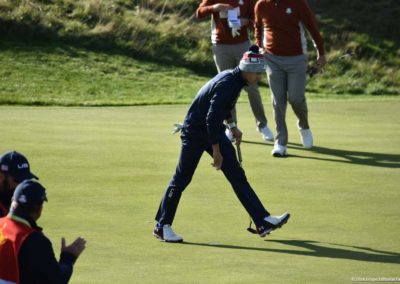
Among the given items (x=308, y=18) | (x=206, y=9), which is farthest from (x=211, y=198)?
(x=206, y=9)

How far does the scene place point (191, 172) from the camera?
36.0 ft

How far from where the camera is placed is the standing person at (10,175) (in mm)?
7797

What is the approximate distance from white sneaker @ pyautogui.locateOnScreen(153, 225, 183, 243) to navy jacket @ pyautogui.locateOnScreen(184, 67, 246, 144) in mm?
918

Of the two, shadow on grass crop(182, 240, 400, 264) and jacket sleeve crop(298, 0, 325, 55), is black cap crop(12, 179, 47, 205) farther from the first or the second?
jacket sleeve crop(298, 0, 325, 55)

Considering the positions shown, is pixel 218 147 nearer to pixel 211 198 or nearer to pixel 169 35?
pixel 211 198

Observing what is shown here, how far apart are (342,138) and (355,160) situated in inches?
81.5

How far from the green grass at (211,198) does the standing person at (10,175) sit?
153 centimetres

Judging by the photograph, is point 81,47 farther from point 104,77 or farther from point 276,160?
point 276,160

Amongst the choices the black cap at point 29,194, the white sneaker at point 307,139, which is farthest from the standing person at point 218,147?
the white sneaker at point 307,139

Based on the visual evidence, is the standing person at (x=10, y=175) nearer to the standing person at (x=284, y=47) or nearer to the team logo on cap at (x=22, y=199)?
the team logo on cap at (x=22, y=199)

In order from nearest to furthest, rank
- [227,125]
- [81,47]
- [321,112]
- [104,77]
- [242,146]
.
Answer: [227,125], [242,146], [321,112], [104,77], [81,47]

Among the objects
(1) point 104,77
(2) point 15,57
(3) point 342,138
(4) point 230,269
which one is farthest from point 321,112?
(4) point 230,269

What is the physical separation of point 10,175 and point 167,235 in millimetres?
3183

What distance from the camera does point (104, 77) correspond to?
25234 millimetres
